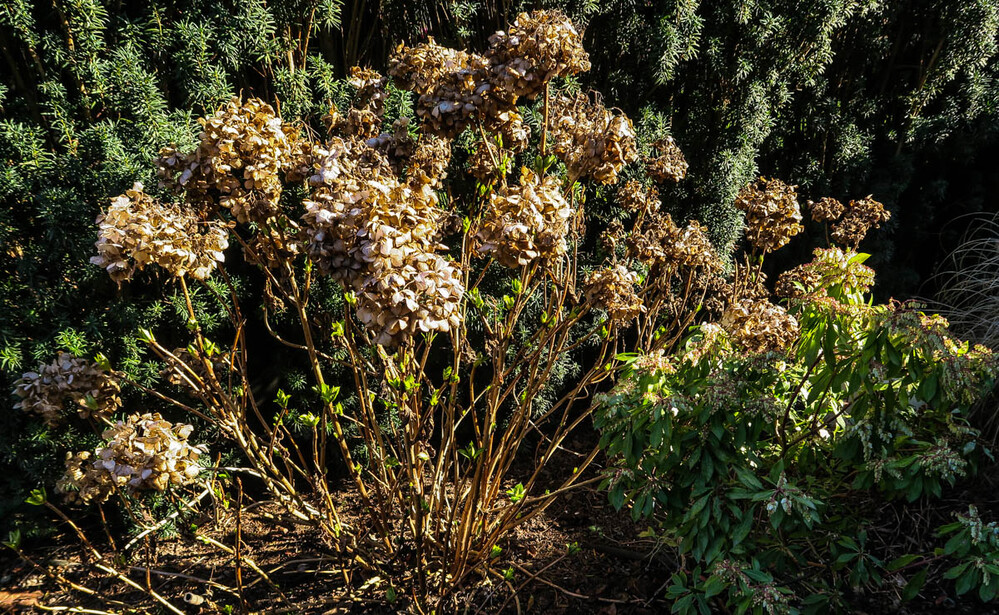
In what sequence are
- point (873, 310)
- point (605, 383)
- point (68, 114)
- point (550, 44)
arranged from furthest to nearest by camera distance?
point (605, 383)
point (68, 114)
point (873, 310)
point (550, 44)

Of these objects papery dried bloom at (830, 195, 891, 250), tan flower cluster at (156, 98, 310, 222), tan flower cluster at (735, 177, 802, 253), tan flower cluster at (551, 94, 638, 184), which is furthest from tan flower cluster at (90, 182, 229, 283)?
papery dried bloom at (830, 195, 891, 250)

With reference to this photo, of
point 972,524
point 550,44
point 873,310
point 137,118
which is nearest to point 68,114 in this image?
point 137,118

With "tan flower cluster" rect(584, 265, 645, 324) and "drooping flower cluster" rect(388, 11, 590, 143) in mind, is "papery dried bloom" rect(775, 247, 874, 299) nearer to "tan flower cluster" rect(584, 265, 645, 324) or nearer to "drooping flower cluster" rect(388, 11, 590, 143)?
"tan flower cluster" rect(584, 265, 645, 324)

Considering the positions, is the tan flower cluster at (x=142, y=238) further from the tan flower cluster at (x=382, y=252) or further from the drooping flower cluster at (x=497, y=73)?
the drooping flower cluster at (x=497, y=73)

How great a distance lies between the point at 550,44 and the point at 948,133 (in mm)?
4198

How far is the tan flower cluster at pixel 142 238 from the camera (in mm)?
1632

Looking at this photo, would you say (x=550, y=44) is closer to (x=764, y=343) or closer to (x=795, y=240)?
(x=764, y=343)

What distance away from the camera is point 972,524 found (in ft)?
5.99

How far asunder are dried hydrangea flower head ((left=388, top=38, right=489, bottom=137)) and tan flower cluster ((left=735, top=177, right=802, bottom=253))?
4.19 ft

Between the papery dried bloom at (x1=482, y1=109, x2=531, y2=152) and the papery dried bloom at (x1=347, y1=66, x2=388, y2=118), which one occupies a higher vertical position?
the papery dried bloom at (x1=347, y1=66, x2=388, y2=118)

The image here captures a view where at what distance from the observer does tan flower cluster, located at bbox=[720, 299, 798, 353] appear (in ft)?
6.81

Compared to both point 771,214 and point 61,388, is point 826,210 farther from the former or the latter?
point 61,388

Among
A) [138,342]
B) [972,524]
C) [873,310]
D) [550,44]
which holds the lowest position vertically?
[972,524]

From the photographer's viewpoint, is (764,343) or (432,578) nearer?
(764,343)
